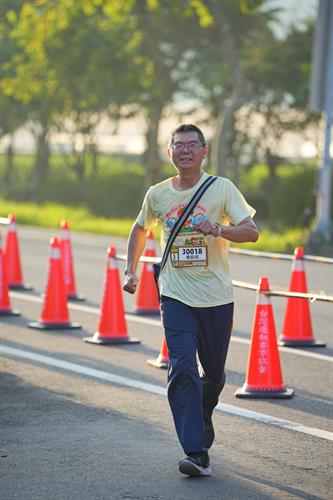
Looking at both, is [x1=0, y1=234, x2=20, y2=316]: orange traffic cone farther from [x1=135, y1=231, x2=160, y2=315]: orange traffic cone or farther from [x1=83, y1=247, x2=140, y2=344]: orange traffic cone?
[x1=83, y1=247, x2=140, y2=344]: orange traffic cone

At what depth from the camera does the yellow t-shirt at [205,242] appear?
7.08 m

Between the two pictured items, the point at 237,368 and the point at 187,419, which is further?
the point at 237,368

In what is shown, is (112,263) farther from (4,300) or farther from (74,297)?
(74,297)

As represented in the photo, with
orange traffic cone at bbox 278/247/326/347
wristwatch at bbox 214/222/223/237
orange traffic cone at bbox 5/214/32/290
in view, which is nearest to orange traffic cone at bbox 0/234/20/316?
orange traffic cone at bbox 5/214/32/290

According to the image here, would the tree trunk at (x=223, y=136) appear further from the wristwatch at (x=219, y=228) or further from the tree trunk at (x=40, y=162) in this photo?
the wristwatch at (x=219, y=228)

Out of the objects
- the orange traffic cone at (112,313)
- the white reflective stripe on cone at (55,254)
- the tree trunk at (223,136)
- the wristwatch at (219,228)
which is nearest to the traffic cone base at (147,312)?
the white reflective stripe on cone at (55,254)

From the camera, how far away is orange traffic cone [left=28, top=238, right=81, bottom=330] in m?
12.5

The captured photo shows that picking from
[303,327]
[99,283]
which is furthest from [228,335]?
[99,283]

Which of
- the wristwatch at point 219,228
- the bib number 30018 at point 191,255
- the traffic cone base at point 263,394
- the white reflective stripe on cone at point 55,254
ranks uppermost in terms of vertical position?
the wristwatch at point 219,228

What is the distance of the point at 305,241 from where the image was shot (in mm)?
22516

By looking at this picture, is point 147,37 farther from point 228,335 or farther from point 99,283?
point 228,335

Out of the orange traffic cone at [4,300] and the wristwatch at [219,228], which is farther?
the orange traffic cone at [4,300]

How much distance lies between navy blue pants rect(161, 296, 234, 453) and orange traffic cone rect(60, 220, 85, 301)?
24.4 ft

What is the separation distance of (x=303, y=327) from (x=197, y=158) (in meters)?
4.81
